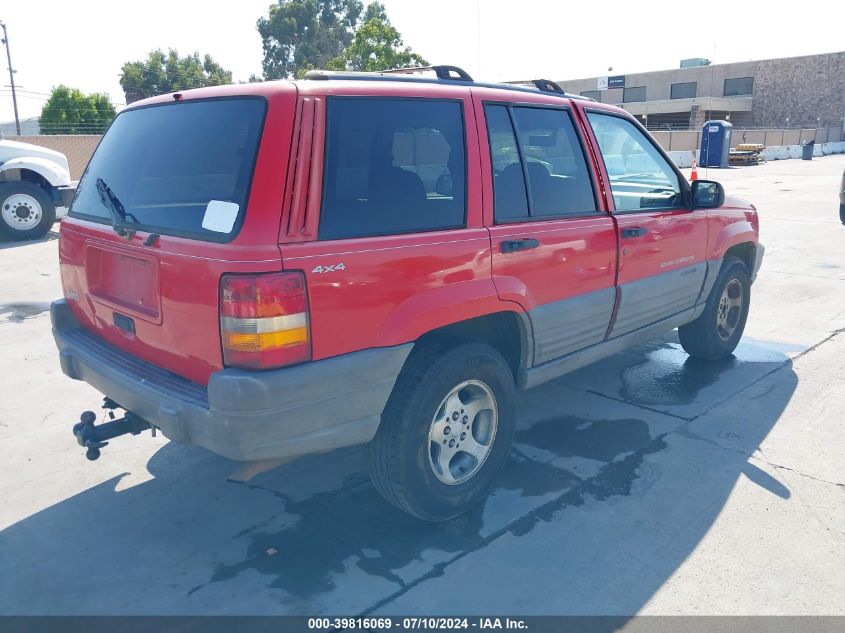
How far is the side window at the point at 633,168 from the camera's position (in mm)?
4211

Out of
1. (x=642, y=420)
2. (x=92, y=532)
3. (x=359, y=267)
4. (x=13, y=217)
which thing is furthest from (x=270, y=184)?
(x=13, y=217)

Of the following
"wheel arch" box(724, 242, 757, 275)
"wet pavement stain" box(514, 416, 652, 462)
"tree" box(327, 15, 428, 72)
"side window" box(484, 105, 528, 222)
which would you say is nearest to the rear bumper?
"side window" box(484, 105, 528, 222)

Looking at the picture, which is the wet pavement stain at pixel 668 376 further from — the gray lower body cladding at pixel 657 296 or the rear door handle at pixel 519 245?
the rear door handle at pixel 519 245

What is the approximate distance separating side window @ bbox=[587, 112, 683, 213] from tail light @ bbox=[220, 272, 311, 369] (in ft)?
7.82

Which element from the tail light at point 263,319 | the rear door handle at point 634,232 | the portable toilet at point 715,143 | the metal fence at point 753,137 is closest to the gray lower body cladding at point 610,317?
the rear door handle at point 634,232

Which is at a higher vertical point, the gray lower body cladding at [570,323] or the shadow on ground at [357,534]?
the gray lower body cladding at [570,323]

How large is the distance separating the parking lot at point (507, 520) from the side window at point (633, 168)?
56.2 inches

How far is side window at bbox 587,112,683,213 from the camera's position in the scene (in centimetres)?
421

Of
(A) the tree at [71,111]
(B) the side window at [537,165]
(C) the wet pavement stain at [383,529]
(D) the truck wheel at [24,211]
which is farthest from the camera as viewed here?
(A) the tree at [71,111]

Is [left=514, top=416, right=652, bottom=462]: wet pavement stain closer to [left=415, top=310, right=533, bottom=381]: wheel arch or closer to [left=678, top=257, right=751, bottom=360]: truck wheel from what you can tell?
[left=415, top=310, right=533, bottom=381]: wheel arch

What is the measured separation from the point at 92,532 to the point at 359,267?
1.93m

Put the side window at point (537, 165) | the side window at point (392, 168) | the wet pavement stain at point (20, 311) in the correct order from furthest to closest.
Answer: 1. the wet pavement stain at point (20, 311)
2. the side window at point (537, 165)
3. the side window at point (392, 168)

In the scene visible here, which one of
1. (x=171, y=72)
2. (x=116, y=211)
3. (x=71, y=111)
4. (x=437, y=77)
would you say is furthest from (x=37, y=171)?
(x=171, y=72)

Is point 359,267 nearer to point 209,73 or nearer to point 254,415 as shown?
point 254,415
